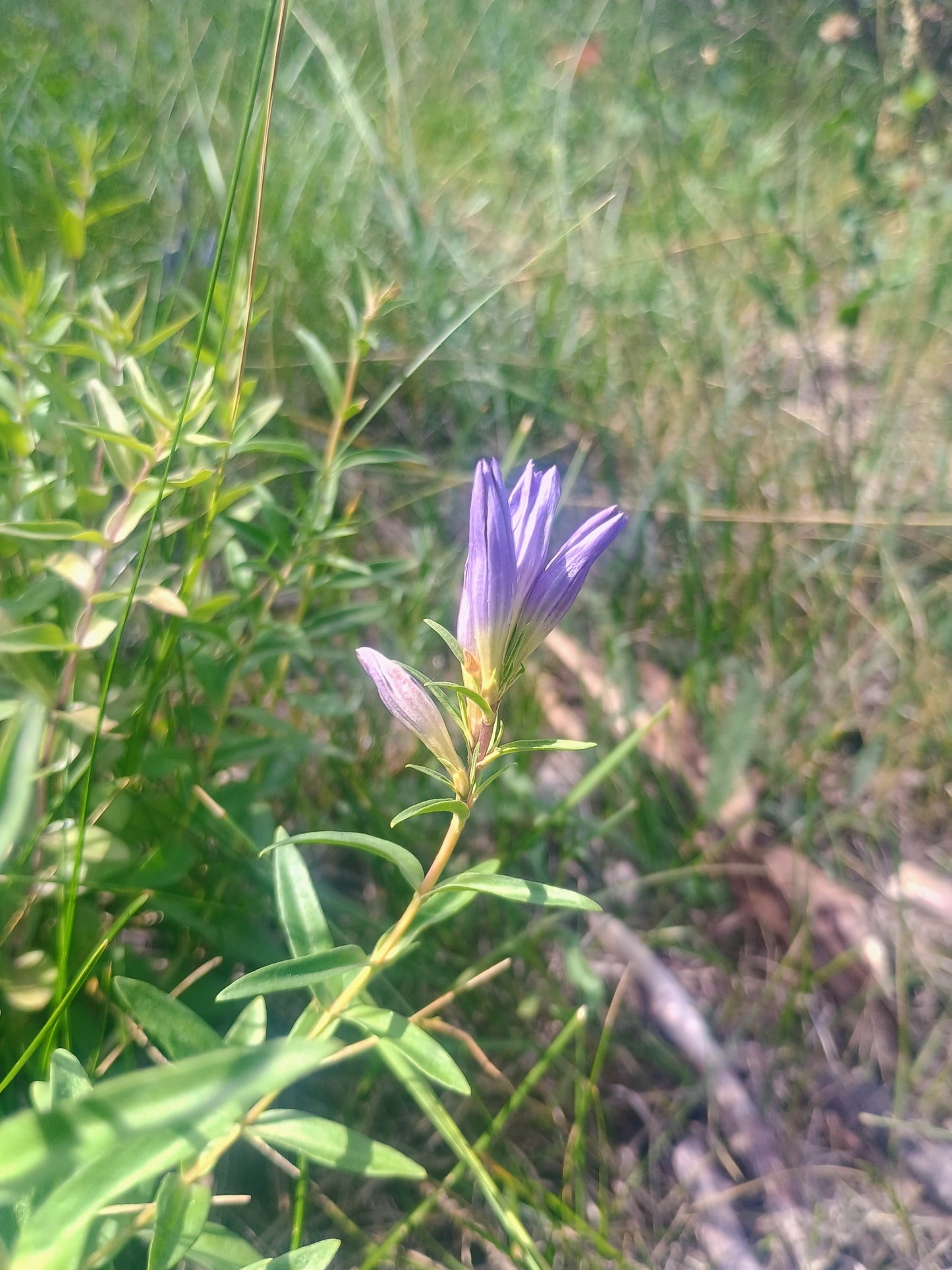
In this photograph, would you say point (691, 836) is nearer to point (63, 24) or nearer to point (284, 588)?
point (284, 588)

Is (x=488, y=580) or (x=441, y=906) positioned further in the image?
(x=441, y=906)

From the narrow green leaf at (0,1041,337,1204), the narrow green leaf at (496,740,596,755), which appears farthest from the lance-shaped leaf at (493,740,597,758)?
the narrow green leaf at (0,1041,337,1204)

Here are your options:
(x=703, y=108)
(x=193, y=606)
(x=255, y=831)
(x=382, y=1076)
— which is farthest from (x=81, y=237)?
(x=703, y=108)

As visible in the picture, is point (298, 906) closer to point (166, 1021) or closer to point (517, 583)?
point (166, 1021)

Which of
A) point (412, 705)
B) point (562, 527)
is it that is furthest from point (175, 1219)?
Result: point (562, 527)

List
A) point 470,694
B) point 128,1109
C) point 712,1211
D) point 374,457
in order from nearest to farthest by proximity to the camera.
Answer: point 128,1109 → point 470,694 → point 374,457 → point 712,1211
